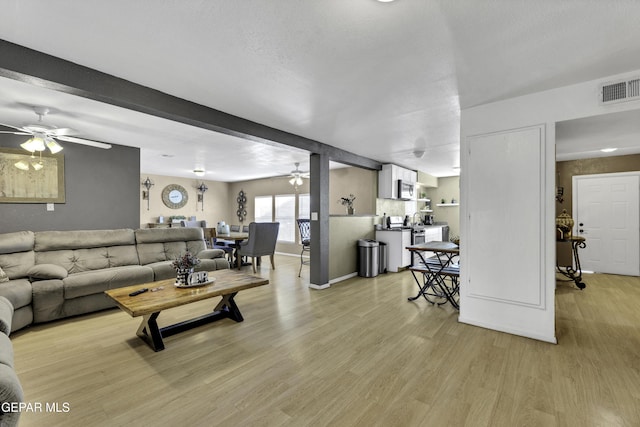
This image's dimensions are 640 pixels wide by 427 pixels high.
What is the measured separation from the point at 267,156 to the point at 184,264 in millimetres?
3221

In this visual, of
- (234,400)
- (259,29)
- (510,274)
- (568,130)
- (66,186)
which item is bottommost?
(234,400)

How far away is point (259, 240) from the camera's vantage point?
5.81 meters

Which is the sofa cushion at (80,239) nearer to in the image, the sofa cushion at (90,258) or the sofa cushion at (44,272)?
the sofa cushion at (90,258)

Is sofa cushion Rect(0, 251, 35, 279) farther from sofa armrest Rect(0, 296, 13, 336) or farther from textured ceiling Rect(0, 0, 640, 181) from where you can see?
textured ceiling Rect(0, 0, 640, 181)

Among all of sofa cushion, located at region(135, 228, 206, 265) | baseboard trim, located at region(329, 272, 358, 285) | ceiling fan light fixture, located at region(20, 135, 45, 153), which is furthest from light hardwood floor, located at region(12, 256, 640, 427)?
ceiling fan light fixture, located at region(20, 135, 45, 153)

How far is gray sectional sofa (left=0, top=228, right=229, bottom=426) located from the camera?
304cm

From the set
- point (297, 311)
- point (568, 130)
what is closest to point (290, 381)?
point (297, 311)

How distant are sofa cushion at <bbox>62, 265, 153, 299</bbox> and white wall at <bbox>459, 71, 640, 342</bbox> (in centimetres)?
413

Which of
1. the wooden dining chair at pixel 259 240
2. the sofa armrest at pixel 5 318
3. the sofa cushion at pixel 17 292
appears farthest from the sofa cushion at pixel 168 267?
the sofa armrest at pixel 5 318

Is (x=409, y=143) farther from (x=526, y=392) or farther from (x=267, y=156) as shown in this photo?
(x=526, y=392)

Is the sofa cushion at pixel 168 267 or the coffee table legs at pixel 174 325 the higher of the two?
the sofa cushion at pixel 168 267

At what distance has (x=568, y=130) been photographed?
3.03 m

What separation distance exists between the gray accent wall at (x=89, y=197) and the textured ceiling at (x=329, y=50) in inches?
45.6

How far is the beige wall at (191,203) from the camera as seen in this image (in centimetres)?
795
